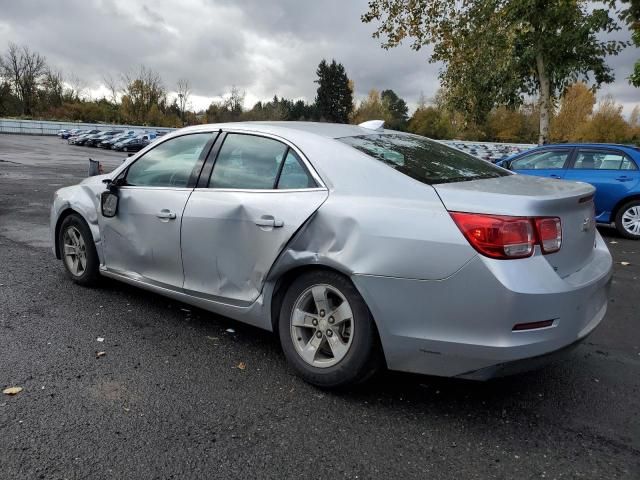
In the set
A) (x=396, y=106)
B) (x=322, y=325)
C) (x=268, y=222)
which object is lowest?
(x=322, y=325)

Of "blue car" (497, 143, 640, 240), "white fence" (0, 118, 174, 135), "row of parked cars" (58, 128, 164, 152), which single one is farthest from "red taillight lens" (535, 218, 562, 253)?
"white fence" (0, 118, 174, 135)

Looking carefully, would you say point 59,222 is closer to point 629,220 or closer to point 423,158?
point 423,158

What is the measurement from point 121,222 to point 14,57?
84905mm

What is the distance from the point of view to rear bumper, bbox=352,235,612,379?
8.14 ft

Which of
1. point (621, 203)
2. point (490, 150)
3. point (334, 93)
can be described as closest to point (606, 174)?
point (621, 203)

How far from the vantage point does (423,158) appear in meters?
3.36

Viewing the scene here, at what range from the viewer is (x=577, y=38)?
15.6 meters

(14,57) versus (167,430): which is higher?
(14,57)

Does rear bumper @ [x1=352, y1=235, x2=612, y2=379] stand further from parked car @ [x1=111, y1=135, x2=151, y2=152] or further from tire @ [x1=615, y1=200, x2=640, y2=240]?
parked car @ [x1=111, y1=135, x2=151, y2=152]

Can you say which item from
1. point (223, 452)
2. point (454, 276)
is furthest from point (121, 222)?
point (454, 276)

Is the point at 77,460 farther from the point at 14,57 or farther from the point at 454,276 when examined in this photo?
the point at 14,57

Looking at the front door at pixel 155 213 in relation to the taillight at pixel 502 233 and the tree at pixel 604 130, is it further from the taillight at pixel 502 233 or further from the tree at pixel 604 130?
the tree at pixel 604 130

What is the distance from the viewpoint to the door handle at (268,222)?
314 cm

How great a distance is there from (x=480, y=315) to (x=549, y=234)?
55 centimetres
